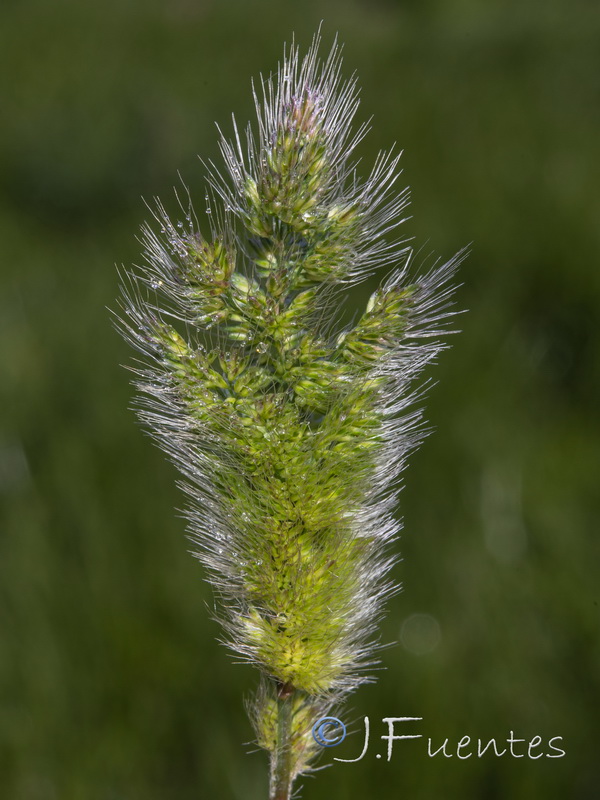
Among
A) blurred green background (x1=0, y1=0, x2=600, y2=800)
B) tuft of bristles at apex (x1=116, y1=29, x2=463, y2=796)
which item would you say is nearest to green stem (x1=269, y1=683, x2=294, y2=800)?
tuft of bristles at apex (x1=116, y1=29, x2=463, y2=796)

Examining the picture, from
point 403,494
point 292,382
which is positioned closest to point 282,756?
point 292,382

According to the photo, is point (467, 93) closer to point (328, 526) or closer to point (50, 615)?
point (50, 615)

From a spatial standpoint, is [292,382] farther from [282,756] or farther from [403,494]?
[403,494]

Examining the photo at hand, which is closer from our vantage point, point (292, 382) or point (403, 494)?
point (292, 382)

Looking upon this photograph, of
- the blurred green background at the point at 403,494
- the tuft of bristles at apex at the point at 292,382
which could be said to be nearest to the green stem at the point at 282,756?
the tuft of bristles at apex at the point at 292,382

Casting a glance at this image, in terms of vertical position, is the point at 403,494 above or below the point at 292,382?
below

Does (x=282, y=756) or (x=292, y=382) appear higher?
(x=292, y=382)

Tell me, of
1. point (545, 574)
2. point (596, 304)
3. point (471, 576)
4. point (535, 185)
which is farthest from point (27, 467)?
point (535, 185)
